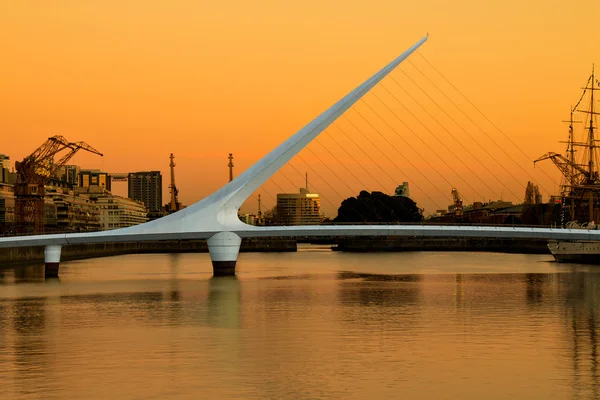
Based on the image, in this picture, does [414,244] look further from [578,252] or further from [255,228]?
[255,228]

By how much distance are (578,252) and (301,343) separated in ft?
194

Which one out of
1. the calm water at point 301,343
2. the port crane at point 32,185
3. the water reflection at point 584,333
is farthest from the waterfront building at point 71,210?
the water reflection at point 584,333

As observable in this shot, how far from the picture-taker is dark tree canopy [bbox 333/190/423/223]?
408ft

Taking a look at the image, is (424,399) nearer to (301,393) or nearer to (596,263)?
(301,393)

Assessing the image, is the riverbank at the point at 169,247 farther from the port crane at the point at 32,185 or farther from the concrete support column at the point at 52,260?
the concrete support column at the point at 52,260

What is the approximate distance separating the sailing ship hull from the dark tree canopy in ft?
141

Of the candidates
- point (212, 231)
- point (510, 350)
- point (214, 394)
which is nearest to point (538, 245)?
point (212, 231)

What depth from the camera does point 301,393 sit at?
17.1m

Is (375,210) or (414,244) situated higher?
(375,210)

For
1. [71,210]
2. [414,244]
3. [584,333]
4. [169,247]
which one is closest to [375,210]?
[414,244]

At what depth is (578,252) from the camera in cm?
7894

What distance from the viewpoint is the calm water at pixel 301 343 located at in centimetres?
1775

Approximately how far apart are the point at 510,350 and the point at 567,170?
3192 inches

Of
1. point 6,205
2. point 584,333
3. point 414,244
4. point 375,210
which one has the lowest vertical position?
point 584,333
